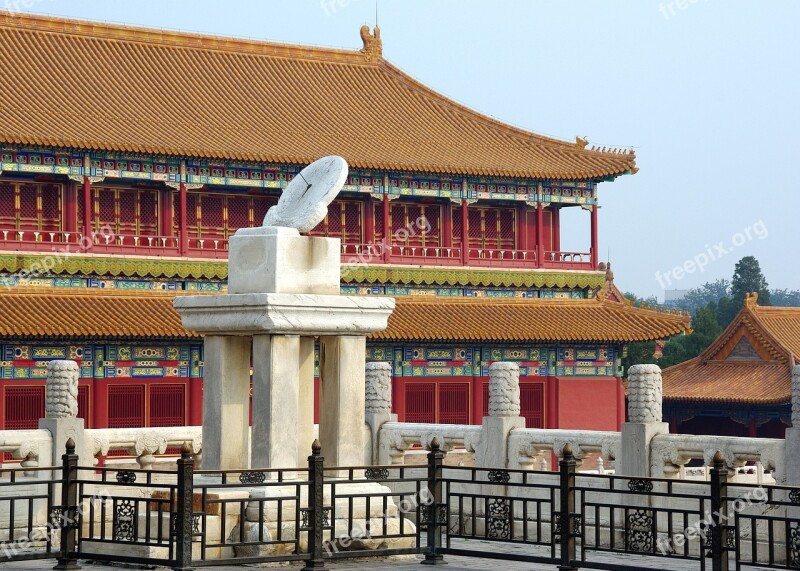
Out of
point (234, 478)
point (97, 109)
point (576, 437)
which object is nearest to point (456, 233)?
point (97, 109)

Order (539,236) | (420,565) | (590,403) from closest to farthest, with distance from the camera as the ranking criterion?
(420,565) → (590,403) → (539,236)

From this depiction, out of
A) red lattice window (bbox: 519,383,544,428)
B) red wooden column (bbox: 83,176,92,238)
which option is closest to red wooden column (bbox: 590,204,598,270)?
red lattice window (bbox: 519,383,544,428)

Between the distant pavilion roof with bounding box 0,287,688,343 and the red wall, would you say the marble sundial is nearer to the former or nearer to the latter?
the distant pavilion roof with bounding box 0,287,688,343

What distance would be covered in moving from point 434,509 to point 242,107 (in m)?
24.4

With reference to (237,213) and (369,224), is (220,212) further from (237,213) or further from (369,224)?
(369,224)

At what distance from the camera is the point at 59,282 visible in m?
34.9

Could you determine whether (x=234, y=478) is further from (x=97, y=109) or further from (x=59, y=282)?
(x=97, y=109)

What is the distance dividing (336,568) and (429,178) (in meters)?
24.6

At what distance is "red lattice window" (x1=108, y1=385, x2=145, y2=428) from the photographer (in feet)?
114

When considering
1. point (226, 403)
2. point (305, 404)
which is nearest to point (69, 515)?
point (226, 403)

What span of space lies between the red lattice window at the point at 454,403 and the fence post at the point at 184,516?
79.4ft


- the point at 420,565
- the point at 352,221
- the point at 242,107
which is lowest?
the point at 420,565

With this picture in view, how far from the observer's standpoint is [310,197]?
1709 centimetres

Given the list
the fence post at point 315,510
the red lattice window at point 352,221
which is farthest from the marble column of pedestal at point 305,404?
the red lattice window at point 352,221
